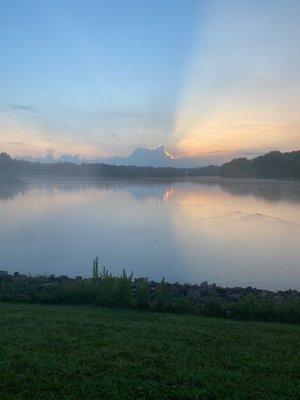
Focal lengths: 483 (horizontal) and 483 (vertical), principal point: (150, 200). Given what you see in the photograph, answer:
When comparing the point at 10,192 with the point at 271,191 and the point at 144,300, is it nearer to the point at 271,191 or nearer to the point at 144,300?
the point at 271,191

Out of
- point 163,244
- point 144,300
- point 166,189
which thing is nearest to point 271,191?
point 166,189

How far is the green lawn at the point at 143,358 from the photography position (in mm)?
4211

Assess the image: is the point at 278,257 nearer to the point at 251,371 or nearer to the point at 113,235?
the point at 113,235

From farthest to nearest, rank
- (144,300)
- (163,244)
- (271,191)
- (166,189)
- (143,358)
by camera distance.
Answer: (166,189)
(271,191)
(163,244)
(144,300)
(143,358)

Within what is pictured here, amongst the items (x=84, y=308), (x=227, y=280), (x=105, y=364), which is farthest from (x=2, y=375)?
(x=227, y=280)

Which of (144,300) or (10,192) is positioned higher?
(144,300)

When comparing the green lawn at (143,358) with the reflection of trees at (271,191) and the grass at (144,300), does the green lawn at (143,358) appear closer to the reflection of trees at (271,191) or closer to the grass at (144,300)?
the grass at (144,300)

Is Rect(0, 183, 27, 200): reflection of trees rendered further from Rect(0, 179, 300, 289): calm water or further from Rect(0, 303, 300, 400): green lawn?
Rect(0, 303, 300, 400): green lawn

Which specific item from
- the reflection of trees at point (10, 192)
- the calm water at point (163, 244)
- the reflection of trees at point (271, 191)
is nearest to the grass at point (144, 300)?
the calm water at point (163, 244)

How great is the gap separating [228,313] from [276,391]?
156 inches

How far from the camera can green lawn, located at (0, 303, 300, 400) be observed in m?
4.21

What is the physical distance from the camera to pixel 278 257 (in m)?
18.6

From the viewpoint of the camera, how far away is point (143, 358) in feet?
16.6

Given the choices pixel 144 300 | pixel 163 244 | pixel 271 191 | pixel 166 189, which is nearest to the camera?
pixel 144 300
